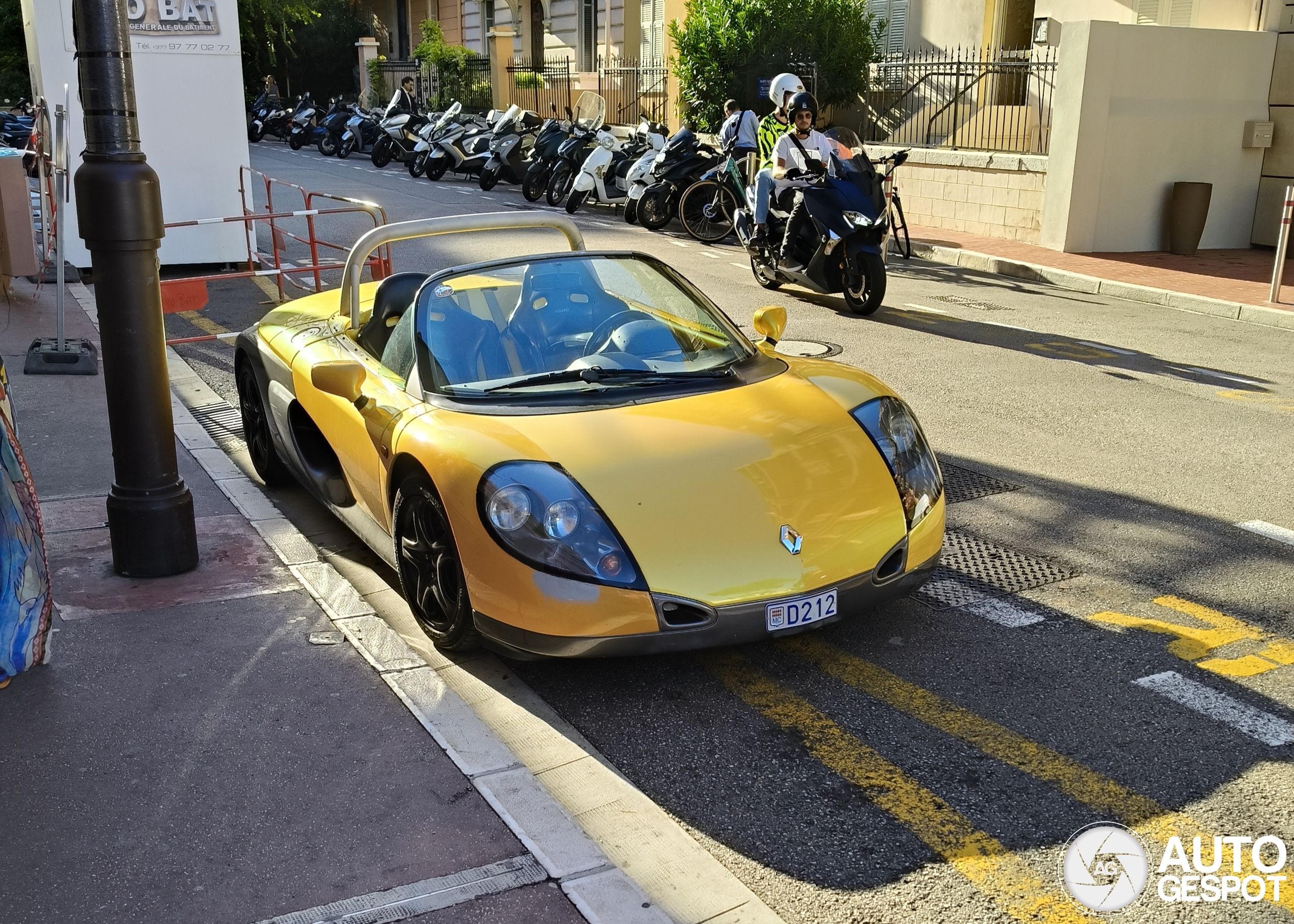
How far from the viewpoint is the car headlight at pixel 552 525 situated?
157 inches

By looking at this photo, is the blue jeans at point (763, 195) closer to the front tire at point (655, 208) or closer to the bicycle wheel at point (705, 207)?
the bicycle wheel at point (705, 207)

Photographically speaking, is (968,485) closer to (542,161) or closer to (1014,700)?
(1014,700)

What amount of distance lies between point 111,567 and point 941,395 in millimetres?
5231

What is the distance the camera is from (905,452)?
4.62 meters

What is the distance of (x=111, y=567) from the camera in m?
5.25

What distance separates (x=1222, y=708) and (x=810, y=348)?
5522 millimetres

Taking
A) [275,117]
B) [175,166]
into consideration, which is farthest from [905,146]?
[275,117]

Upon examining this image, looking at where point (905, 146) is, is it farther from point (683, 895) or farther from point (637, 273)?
point (683, 895)

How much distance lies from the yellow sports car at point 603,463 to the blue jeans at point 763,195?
680 centimetres

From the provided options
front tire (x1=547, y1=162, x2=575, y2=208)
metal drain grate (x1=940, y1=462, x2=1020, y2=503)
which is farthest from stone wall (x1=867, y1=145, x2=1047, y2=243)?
metal drain grate (x1=940, y1=462, x2=1020, y2=503)

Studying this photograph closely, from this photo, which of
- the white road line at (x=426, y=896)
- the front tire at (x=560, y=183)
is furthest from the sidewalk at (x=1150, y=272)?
the white road line at (x=426, y=896)

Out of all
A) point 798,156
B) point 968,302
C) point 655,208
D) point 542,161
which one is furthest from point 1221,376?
point 542,161

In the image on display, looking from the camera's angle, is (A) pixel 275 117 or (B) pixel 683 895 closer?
(B) pixel 683 895

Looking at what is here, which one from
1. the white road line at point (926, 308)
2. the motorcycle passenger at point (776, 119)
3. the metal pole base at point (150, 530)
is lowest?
the white road line at point (926, 308)
